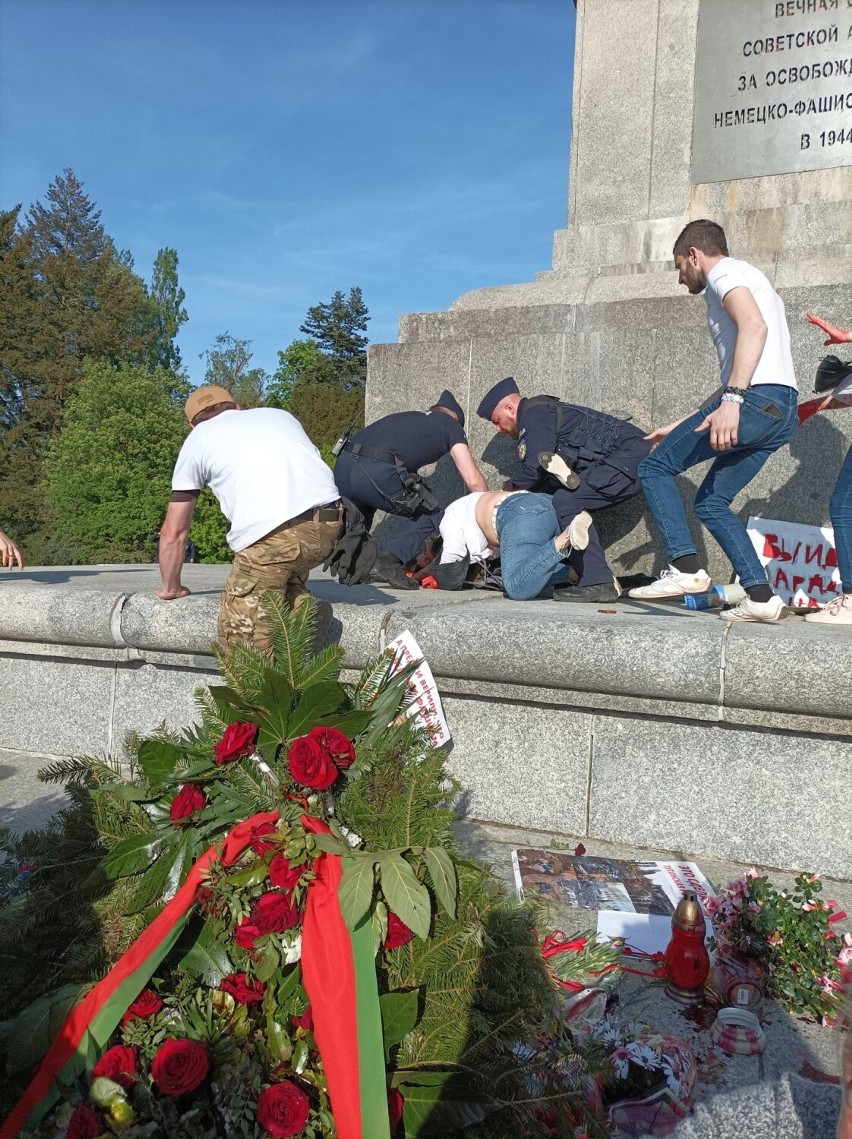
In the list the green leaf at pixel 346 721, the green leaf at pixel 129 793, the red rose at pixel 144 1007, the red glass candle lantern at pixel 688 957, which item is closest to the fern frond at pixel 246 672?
the green leaf at pixel 346 721

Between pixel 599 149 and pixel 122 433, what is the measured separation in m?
18.3

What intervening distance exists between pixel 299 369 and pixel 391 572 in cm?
5283

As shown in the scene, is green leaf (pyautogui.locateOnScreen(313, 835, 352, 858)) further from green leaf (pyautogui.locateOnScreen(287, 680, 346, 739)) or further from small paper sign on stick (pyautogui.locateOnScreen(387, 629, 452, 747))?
small paper sign on stick (pyautogui.locateOnScreen(387, 629, 452, 747))

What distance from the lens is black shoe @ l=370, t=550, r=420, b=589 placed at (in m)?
5.68

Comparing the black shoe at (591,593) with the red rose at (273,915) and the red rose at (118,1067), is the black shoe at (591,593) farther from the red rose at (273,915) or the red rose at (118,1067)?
the red rose at (118,1067)

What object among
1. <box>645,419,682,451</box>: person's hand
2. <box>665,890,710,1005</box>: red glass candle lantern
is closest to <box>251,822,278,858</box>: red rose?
<box>665,890,710,1005</box>: red glass candle lantern

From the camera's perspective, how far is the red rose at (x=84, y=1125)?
1634 millimetres

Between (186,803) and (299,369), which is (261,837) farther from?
(299,369)

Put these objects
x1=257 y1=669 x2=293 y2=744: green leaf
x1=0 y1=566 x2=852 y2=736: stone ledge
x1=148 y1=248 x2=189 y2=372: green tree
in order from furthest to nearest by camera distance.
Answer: x1=148 y1=248 x2=189 y2=372: green tree
x1=0 y1=566 x2=852 y2=736: stone ledge
x1=257 y1=669 x2=293 y2=744: green leaf

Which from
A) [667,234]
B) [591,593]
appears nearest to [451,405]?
[591,593]

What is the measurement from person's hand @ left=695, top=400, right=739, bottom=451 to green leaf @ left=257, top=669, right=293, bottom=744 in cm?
260

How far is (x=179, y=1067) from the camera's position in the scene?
5.62ft

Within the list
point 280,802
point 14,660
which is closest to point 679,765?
point 280,802

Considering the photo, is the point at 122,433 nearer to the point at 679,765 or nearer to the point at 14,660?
the point at 14,660
